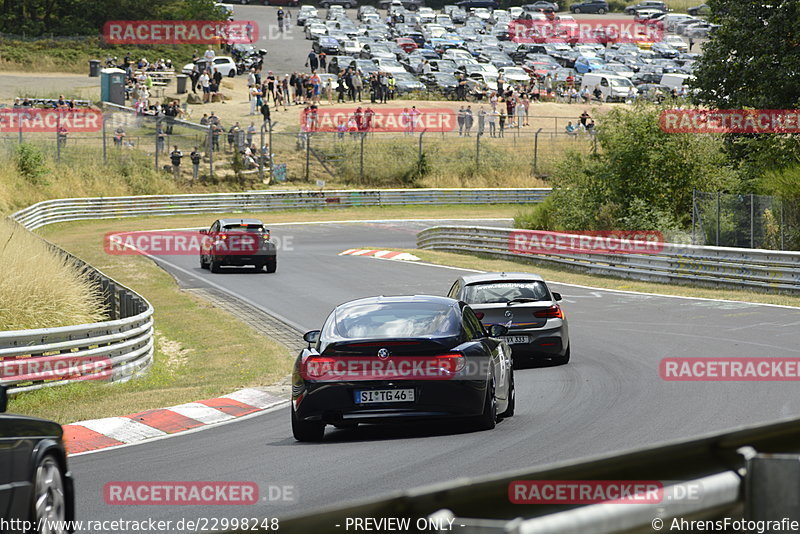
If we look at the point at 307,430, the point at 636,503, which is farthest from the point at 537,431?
the point at 636,503

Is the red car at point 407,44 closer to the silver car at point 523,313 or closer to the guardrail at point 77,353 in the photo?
the guardrail at point 77,353

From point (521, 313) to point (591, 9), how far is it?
354ft

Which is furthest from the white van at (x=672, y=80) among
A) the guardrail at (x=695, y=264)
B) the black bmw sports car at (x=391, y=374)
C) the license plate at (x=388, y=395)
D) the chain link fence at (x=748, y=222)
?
the license plate at (x=388, y=395)

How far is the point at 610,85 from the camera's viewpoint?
7894cm

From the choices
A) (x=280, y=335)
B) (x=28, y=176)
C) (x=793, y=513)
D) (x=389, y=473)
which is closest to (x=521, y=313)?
(x=280, y=335)

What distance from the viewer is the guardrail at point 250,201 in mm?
49250

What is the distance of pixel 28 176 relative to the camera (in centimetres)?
5047

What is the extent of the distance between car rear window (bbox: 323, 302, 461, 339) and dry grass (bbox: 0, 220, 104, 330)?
309 inches

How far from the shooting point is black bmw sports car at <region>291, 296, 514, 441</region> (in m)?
10.8

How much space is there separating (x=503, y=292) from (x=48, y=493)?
11.4m

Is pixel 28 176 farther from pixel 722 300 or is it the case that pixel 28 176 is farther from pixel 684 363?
pixel 684 363

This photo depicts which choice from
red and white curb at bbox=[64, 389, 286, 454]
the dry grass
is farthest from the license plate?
the dry grass

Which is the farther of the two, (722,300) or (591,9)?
(591,9)

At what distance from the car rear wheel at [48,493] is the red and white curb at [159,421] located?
4.73m
